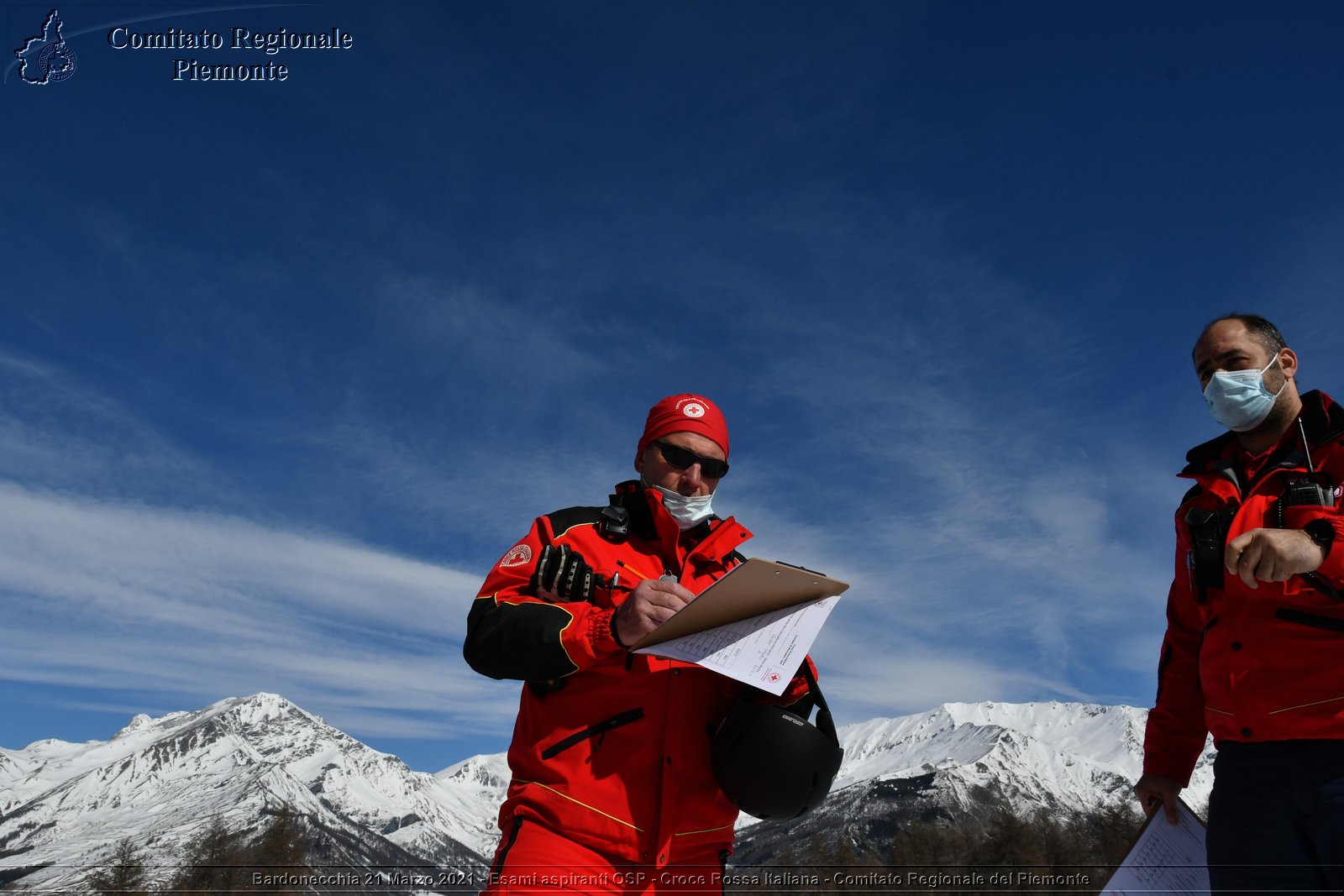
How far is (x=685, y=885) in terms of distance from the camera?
4.18 m

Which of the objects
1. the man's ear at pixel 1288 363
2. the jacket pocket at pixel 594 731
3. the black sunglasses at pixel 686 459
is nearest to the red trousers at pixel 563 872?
the jacket pocket at pixel 594 731

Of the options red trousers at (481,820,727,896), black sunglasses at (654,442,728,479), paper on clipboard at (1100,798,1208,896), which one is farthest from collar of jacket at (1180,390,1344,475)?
red trousers at (481,820,727,896)

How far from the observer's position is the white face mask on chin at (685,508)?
510cm

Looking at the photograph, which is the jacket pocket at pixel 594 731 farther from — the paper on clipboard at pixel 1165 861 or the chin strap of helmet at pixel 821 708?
the paper on clipboard at pixel 1165 861

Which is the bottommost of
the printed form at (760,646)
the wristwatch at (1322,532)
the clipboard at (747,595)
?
the printed form at (760,646)

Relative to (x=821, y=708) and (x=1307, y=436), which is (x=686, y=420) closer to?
(x=821, y=708)

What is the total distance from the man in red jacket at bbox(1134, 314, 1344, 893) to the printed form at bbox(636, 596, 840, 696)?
1805 millimetres

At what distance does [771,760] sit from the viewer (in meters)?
4.17

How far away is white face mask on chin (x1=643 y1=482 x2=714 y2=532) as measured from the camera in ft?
16.7

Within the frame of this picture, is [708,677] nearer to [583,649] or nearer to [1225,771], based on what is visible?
[583,649]

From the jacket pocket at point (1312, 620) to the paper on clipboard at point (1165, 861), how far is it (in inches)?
43.8

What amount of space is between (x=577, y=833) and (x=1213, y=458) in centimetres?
378

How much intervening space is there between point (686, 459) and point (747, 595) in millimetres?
1668

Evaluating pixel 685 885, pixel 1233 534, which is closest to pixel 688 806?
pixel 685 885
